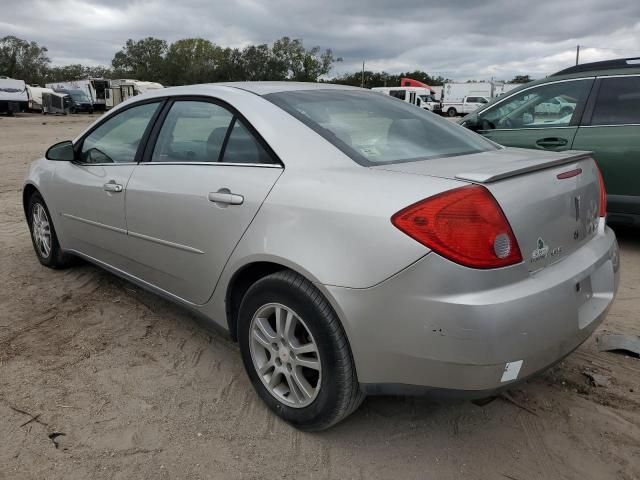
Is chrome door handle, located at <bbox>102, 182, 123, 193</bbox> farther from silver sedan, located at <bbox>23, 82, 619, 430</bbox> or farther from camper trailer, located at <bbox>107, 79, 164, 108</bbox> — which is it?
camper trailer, located at <bbox>107, 79, 164, 108</bbox>

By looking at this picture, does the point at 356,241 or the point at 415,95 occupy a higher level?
the point at 415,95

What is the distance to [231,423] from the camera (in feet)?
8.00

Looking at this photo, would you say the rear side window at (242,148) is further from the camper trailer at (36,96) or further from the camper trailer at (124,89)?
the camper trailer at (36,96)

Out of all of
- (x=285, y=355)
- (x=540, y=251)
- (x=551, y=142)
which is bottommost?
(x=285, y=355)

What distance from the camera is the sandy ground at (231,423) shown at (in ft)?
7.05

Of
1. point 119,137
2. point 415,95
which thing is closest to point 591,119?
point 119,137

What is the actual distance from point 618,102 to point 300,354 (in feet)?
13.9

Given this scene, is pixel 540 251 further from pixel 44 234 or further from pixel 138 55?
pixel 138 55

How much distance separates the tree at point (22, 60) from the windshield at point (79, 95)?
1486 inches

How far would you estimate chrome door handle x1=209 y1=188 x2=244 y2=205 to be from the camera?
240 centimetres

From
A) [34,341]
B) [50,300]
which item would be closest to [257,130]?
[34,341]

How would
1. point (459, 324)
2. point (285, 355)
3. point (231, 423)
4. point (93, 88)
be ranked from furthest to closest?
1. point (93, 88)
2. point (231, 423)
3. point (285, 355)
4. point (459, 324)

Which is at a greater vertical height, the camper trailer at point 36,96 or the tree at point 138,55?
the tree at point 138,55

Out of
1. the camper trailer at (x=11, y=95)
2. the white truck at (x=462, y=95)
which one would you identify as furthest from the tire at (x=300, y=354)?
the white truck at (x=462, y=95)
